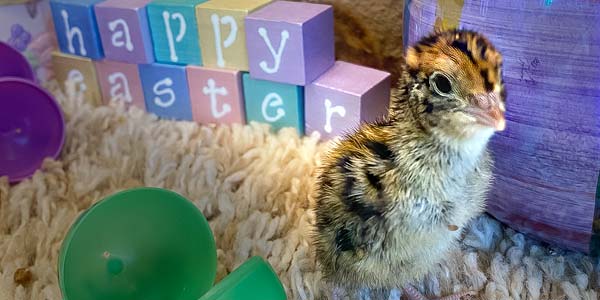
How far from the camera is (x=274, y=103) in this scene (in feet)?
3.04

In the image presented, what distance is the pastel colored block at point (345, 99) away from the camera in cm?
85

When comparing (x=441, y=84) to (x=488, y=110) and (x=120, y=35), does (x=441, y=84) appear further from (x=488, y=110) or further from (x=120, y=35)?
(x=120, y=35)

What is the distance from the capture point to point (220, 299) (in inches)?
21.8

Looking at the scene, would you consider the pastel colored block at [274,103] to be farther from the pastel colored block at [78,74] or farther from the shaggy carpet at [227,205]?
the pastel colored block at [78,74]

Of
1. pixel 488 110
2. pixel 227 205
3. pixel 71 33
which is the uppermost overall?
pixel 488 110

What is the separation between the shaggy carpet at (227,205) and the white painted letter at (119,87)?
0.8 inches

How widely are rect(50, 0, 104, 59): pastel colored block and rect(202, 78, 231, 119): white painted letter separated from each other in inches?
7.6

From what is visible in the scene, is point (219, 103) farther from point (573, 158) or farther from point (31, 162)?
point (573, 158)

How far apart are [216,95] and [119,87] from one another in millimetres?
174

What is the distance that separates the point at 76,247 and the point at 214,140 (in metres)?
0.37

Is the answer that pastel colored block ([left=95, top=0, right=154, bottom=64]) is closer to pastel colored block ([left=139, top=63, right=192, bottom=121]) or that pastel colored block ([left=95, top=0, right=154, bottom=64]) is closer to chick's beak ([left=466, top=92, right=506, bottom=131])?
pastel colored block ([left=139, top=63, right=192, bottom=121])

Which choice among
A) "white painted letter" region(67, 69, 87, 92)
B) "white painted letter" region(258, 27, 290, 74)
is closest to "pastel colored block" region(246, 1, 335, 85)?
"white painted letter" region(258, 27, 290, 74)

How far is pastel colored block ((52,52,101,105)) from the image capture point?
1.04m

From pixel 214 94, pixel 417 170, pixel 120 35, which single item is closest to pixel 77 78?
pixel 120 35
